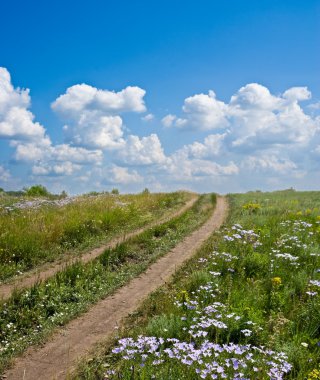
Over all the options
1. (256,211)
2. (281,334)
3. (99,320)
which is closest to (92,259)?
(99,320)

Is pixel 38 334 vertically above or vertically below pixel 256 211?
below

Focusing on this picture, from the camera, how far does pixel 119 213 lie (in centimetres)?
1895

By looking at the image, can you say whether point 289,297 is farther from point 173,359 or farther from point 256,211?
point 256,211

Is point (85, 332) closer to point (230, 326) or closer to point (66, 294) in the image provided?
point (66, 294)

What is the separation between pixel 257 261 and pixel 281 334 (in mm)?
3605

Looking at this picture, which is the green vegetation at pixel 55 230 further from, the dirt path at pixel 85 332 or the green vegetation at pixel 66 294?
the dirt path at pixel 85 332

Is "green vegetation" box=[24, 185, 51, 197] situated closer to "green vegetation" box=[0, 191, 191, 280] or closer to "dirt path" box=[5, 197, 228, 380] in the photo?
"green vegetation" box=[0, 191, 191, 280]

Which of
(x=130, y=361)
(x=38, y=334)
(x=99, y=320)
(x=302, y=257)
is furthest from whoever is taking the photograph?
(x=302, y=257)

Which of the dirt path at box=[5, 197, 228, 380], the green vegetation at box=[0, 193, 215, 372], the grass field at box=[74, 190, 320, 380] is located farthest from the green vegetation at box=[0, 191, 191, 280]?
the grass field at box=[74, 190, 320, 380]

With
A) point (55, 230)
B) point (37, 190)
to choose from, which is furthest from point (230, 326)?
point (37, 190)

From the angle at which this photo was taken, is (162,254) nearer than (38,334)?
No

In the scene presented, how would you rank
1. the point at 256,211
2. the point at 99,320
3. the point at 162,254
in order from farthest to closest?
the point at 256,211
the point at 162,254
the point at 99,320

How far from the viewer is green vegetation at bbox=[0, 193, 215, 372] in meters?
7.22

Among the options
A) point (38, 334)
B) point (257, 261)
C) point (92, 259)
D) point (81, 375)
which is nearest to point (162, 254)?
point (92, 259)
